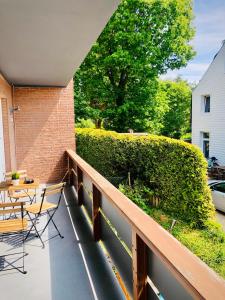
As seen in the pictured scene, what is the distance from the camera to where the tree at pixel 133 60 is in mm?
14289

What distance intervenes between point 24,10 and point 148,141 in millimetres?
6901

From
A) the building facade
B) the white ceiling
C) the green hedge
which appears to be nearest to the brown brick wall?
the building facade

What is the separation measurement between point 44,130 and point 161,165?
3823mm

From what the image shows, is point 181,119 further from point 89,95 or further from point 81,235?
point 81,235

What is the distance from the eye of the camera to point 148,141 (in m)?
9.10

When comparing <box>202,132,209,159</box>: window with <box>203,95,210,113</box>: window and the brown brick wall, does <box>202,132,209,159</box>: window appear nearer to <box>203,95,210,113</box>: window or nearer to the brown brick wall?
<box>203,95,210,113</box>: window

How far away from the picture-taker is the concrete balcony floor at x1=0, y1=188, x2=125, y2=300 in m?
2.69

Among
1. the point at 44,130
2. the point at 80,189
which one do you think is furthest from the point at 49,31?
the point at 44,130

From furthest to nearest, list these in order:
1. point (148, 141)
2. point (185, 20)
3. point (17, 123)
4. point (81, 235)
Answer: point (185, 20)
point (148, 141)
point (17, 123)
point (81, 235)

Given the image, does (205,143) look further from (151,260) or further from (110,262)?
(151,260)

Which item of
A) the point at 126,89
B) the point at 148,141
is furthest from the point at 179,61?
the point at 148,141

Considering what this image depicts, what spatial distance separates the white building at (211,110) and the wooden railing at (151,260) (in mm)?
14488

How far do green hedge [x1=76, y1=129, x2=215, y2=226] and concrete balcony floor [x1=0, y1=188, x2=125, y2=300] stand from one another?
16.0ft

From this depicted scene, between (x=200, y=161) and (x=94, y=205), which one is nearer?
(x=94, y=205)
